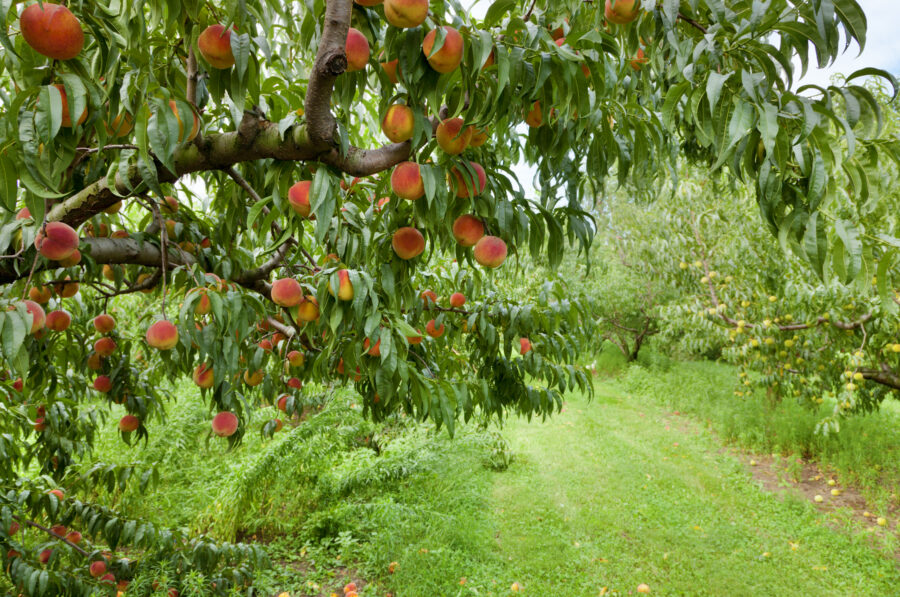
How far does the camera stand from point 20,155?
750mm

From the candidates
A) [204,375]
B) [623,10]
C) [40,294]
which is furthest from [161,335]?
[623,10]

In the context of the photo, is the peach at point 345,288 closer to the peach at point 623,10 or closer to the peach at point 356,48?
the peach at point 356,48

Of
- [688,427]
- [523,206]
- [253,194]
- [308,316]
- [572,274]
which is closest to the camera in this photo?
[523,206]

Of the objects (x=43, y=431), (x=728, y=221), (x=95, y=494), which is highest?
(x=728, y=221)

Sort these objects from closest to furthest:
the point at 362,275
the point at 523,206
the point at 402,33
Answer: the point at 402,33
the point at 523,206
the point at 362,275

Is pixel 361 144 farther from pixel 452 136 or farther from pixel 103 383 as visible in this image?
pixel 103 383

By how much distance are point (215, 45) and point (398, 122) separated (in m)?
0.36

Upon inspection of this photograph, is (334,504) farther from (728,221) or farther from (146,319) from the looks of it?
(728,221)

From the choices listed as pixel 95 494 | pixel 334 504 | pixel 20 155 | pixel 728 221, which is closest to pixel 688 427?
pixel 728 221

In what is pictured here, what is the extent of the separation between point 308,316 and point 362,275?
46 cm

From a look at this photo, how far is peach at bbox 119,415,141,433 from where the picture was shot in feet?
8.24

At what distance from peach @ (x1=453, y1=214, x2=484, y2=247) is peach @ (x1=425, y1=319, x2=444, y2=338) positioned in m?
1.10

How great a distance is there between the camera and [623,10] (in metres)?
1.07

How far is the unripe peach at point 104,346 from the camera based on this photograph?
2.39 m
